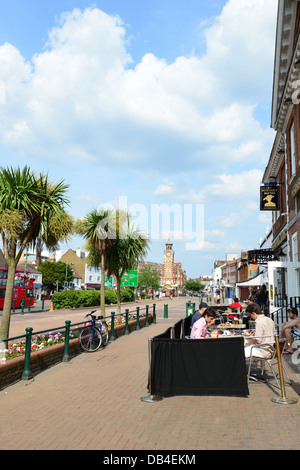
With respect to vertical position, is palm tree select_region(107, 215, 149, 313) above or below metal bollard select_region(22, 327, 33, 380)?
above

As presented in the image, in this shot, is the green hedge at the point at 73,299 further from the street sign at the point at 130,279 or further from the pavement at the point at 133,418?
the pavement at the point at 133,418

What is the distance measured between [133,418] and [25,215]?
647 cm

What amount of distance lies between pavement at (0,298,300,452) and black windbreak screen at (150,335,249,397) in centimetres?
17

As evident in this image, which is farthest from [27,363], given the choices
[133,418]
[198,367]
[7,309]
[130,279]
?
[130,279]

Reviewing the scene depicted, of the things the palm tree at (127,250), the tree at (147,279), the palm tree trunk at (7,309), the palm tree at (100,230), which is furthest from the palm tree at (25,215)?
the tree at (147,279)

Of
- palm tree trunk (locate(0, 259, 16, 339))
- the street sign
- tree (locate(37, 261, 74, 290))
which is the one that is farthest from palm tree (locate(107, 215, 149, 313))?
tree (locate(37, 261, 74, 290))

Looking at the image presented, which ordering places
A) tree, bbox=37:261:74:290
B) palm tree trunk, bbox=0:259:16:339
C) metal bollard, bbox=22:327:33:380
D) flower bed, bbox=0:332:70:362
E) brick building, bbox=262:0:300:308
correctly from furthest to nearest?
tree, bbox=37:261:74:290 → brick building, bbox=262:0:300:308 → palm tree trunk, bbox=0:259:16:339 → flower bed, bbox=0:332:70:362 → metal bollard, bbox=22:327:33:380

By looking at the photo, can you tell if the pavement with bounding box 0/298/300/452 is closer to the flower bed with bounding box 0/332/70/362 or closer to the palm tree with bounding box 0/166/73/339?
the flower bed with bounding box 0/332/70/362

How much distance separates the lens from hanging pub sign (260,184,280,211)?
19828mm

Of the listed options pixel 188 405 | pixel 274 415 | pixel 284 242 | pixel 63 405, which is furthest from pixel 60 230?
pixel 284 242

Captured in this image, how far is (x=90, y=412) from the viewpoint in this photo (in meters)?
5.88

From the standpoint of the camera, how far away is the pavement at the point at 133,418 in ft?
14.8
